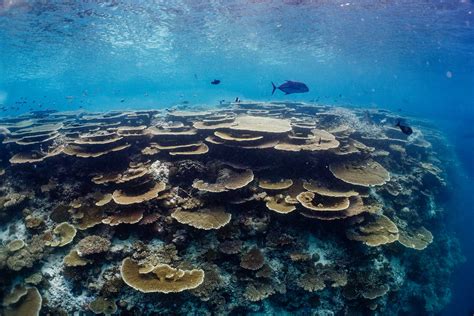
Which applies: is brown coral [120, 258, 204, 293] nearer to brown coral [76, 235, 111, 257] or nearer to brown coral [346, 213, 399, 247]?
brown coral [76, 235, 111, 257]

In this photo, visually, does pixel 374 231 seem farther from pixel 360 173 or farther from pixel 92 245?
pixel 92 245

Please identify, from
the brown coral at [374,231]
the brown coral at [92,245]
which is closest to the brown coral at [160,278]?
the brown coral at [92,245]

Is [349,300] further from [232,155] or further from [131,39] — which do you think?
[131,39]

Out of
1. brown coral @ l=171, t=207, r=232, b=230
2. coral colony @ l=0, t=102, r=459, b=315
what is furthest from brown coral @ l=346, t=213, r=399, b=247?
brown coral @ l=171, t=207, r=232, b=230

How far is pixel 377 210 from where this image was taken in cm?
775

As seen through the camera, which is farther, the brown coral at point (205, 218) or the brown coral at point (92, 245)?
the brown coral at point (205, 218)

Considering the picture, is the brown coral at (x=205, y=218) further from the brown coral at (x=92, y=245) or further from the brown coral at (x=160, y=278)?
the brown coral at (x=92, y=245)

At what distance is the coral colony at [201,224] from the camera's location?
18.9 feet

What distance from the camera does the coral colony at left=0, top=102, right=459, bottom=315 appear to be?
575 centimetres

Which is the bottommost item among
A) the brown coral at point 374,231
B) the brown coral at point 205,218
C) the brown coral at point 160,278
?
the brown coral at point 374,231

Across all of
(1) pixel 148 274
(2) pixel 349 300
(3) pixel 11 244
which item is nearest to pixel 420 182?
(2) pixel 349 300

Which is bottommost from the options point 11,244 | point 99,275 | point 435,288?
point 435,288

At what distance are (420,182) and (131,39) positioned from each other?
37.5 m

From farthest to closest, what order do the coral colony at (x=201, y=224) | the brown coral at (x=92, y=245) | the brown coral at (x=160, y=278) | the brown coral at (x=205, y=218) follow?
1. the brown coral at (x=205, y=218)
2. the brown coral at (x=92, y=245)
3. the coral colony at (x=201, y=224)
4. the brown coral at (x=160, y=278)
